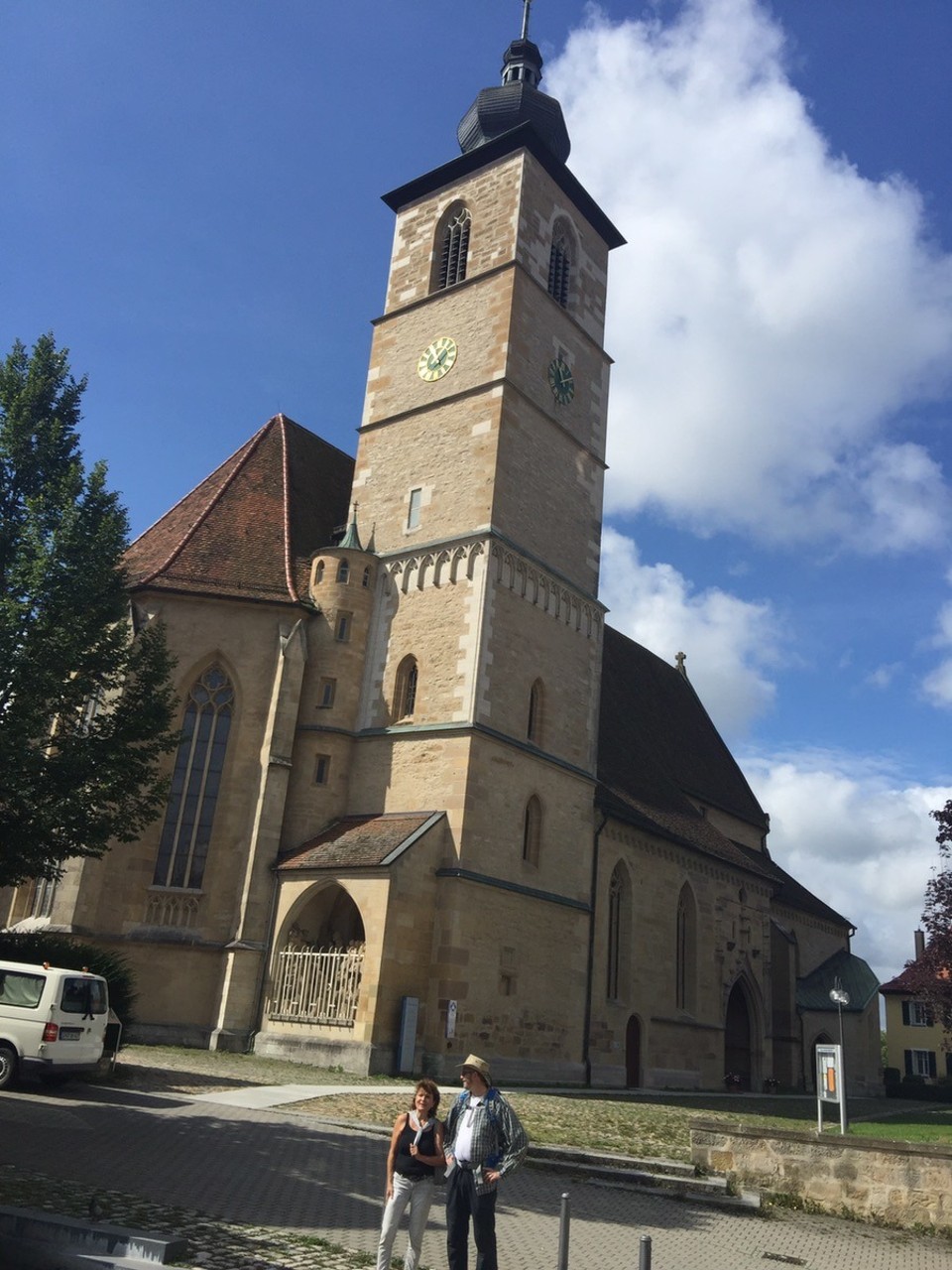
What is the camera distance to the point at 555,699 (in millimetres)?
25516

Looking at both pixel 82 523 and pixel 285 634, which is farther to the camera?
pixel 285 634

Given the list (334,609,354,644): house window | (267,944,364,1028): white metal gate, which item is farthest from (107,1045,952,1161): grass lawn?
(334,609,354,644): house window

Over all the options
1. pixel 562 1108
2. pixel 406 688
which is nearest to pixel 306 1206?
pixel 562 1108

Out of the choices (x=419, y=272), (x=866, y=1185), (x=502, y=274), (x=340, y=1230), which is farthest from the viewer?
(x=419, y=272)

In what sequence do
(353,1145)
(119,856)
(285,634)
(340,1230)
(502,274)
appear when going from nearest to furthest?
1. (340,1230)
2. (353,1145)
3. (119,856)
4. (285,634)
5. (502,274)

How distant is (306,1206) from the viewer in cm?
856

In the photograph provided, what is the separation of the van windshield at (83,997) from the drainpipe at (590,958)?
43.0ft

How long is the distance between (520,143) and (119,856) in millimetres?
20213

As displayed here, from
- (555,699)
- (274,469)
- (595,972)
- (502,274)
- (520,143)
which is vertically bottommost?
(595,972)

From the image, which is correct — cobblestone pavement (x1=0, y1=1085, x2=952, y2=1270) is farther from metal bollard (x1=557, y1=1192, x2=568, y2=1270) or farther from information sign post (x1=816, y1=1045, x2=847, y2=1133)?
information sign post (x1=816, y1=1045, x2=847, y2=1133)

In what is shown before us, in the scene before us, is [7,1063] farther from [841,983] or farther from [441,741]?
[841,983]

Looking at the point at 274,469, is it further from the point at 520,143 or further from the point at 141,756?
the point at 141,756

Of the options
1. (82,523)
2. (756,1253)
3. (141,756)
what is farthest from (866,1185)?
(82,523)

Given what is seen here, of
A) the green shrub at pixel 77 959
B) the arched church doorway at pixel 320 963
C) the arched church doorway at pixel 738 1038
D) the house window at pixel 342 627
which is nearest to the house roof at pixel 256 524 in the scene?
the house window at pixel 342 627
